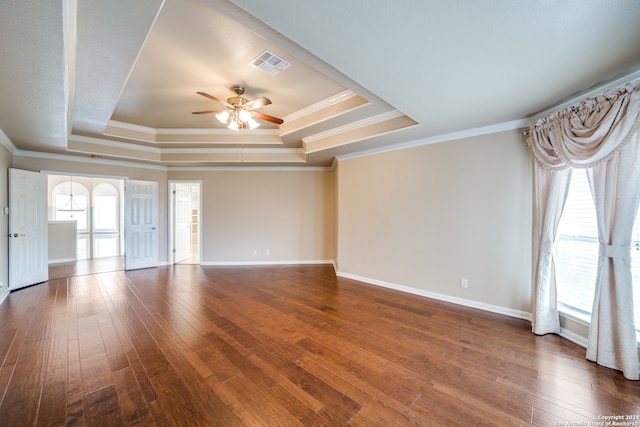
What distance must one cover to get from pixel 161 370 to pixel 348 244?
357cm

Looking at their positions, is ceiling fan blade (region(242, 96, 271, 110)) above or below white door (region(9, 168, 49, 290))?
above

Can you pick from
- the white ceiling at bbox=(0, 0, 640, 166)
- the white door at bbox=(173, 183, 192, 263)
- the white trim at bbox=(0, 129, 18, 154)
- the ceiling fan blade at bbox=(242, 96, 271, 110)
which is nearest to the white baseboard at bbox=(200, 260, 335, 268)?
the white door at bbox=(173, 183, 192, 263)

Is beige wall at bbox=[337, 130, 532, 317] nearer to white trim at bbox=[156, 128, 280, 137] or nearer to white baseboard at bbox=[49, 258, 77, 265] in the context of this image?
white trim at bbox=[156, 128, 280, 137]

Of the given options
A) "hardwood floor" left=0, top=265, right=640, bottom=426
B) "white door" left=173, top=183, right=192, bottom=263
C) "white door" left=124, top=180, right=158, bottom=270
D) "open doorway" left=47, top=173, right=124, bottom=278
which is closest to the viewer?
"hardwood floor" left=0, top=265, right=640, bottom=426

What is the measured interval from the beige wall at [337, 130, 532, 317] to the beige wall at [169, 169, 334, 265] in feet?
4.33

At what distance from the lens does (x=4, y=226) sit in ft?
13.0

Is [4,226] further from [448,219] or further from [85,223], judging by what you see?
[448,219]

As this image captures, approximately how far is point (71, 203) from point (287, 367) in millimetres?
8703

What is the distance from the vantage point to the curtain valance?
6.69 feet

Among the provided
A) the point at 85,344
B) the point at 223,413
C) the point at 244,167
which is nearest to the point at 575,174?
the point at 223,413

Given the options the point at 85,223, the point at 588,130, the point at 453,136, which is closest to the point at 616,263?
the point at 588,130

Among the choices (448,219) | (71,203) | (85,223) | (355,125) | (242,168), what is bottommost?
(85,223)

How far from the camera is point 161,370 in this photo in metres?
2.10

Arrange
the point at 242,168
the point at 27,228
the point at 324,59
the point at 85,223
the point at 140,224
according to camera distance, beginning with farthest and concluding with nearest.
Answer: the point at 85,223, the point at 242,168, the point at 140,224, the point at 27,228, the point at 324,59
